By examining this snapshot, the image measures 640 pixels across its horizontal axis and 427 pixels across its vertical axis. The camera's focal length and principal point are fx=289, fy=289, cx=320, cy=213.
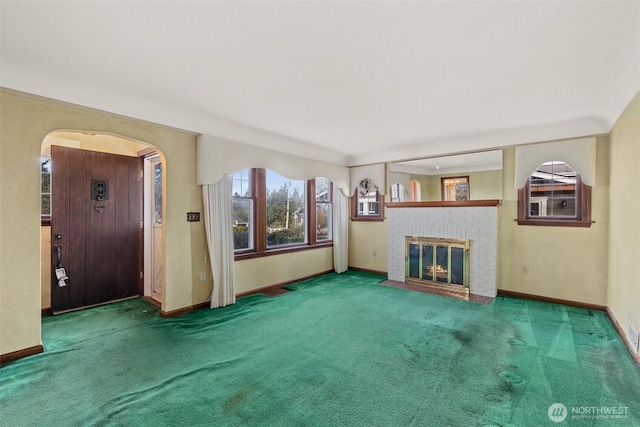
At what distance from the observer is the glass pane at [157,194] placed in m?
4.25

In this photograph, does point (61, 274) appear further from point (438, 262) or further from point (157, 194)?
point (438, 262)

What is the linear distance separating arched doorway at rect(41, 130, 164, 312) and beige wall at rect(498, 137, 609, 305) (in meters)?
4.93

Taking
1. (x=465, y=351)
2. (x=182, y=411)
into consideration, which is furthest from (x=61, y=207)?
(x=465, y=351)

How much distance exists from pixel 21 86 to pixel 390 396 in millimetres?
3875

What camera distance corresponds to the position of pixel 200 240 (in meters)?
3.87

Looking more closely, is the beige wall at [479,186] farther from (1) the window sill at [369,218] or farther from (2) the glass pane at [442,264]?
(1) the window sill at [369,218]

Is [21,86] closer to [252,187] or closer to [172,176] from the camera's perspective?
[172,176]

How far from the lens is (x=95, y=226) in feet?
12.9

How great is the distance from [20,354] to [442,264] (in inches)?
209

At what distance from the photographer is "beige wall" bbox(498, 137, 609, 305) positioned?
3764 millimetres

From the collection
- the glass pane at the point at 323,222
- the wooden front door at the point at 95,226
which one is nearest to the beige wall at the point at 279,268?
the glass pane at the point at 323,222

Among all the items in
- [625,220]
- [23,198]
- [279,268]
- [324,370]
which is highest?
[23,198]

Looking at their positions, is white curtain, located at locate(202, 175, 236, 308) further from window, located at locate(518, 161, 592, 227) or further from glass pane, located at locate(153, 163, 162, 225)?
window, located at locate(518, 161, 592, 227)

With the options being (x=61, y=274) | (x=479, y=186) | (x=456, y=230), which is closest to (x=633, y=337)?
(x=456, y=230)
